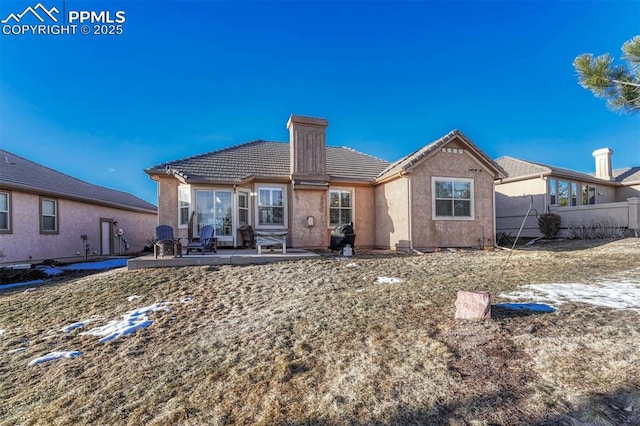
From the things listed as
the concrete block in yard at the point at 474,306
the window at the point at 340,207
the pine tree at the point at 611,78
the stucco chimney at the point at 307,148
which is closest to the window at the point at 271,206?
the stucco chimney at the point at 307,148

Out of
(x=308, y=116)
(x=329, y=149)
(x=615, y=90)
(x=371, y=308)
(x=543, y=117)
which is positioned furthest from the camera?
(x=543, y=117)

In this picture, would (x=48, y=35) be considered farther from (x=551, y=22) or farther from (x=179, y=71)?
(x=551, y=22)

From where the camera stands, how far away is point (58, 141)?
92.2 feet

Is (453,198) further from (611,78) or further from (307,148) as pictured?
(307,148)

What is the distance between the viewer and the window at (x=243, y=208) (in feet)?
40.5

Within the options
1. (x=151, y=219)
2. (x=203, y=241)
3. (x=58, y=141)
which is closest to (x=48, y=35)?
(x=203, y=241)

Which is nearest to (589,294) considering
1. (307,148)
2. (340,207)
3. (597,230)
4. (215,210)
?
(340,207)

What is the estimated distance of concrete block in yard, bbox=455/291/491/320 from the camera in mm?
4156

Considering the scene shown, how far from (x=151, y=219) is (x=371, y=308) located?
2282 cm

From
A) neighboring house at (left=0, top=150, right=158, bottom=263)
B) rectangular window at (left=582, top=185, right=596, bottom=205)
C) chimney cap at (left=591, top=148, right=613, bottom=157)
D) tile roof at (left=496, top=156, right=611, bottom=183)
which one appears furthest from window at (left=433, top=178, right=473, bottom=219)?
chimney cap at (left=591, top=148, right=613, bottom=157)

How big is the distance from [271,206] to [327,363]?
32.0 ft

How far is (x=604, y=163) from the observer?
22203mm

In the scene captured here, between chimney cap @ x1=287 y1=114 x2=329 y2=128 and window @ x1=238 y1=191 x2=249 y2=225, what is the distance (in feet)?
11.3

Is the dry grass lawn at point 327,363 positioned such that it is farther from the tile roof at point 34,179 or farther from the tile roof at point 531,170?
the tile roof at point 531,170
